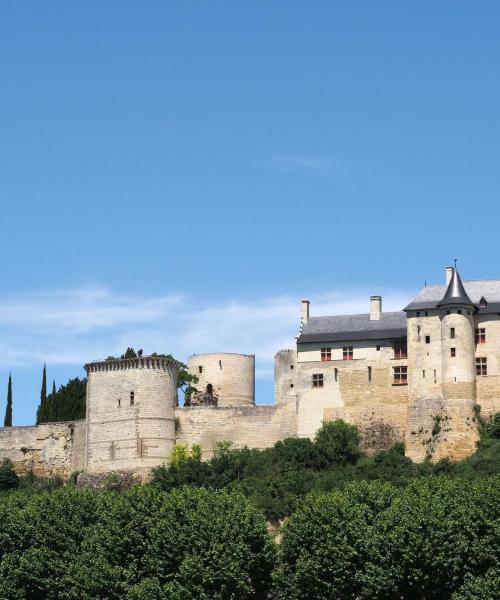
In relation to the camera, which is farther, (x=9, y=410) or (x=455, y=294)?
(x=9, y=410)

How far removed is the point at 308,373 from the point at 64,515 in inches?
854

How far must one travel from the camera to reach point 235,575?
63969 millimetres

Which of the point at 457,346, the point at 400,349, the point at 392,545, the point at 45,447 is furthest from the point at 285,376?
the point at 392,545

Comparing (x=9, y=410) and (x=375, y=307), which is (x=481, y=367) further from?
(x=9, y=410)

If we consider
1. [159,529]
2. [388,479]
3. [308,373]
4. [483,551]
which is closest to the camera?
[483,551]

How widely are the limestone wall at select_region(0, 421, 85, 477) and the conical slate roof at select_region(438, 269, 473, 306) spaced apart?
22.2 meters

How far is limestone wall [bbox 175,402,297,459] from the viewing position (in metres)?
88.2

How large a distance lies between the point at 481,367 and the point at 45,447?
1035 inches

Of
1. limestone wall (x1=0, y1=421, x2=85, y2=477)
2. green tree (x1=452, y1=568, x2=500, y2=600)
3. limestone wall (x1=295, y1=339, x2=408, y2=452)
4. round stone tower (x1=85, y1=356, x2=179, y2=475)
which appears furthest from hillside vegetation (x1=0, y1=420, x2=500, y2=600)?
limestone wall (x1=0, y1=421, x2=85, y2=477)

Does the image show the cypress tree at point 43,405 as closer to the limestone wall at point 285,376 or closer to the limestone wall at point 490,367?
the limestone wall at point 285,376

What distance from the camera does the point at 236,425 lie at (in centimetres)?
8881

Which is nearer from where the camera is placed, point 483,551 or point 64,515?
point 483,551

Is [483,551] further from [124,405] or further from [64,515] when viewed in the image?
[124,405]

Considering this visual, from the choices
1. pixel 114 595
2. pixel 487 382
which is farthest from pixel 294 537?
pixel 487 382
